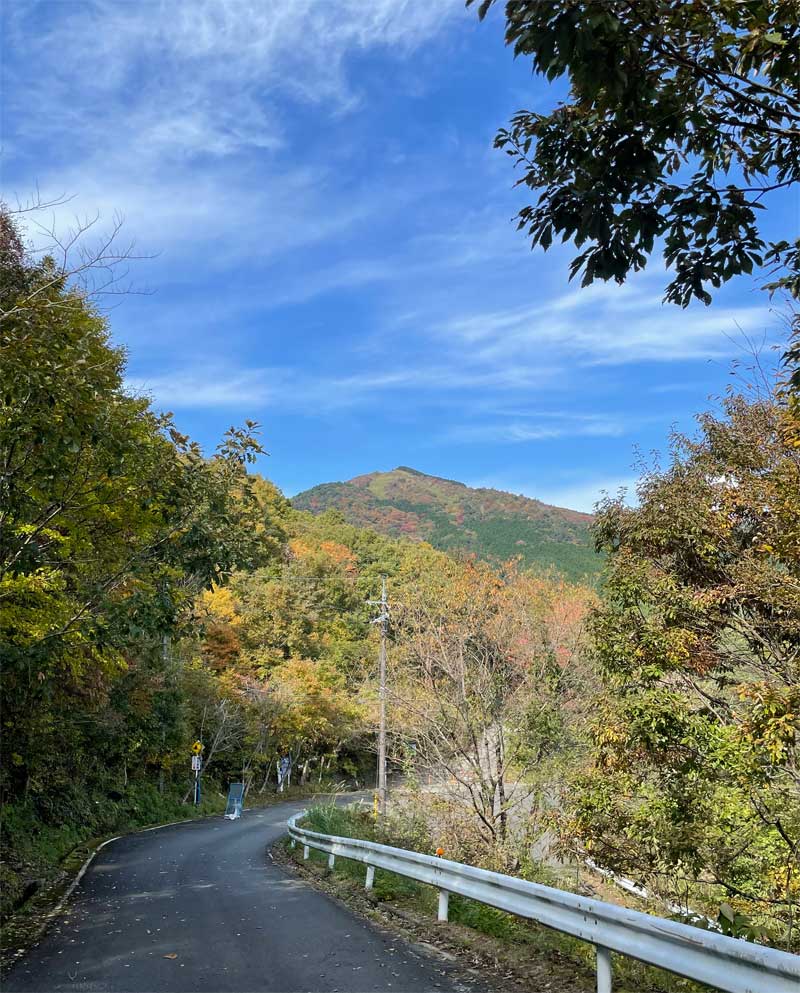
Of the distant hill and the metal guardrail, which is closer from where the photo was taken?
the metal guardrail

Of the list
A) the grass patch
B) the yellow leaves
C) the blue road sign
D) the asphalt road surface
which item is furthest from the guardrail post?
the yellow leaves

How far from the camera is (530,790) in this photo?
17.0m

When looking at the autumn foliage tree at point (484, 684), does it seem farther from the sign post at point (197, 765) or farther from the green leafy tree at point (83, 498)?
the sign post at point (197, 765)

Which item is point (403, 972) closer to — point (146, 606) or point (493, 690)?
point (146, 606)

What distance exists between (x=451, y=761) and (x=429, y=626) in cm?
338

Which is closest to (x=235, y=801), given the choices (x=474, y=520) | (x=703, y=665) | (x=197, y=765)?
(x=197, y=765)

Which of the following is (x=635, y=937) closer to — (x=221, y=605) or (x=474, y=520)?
(x=221, y=605)

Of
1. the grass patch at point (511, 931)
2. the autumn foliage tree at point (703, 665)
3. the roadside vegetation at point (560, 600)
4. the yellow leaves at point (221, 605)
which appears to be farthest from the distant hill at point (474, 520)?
the grass patch at point (511, 931)

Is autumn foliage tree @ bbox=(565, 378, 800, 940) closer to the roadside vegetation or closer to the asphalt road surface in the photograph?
the roadside vegetation

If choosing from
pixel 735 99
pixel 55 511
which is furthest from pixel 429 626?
pixel 735 99

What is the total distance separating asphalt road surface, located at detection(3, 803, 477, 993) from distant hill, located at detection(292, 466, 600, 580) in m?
73.5

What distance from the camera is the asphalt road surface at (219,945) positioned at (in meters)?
5.26

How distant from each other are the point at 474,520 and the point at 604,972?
150961mm

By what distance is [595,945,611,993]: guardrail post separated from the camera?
415cm
